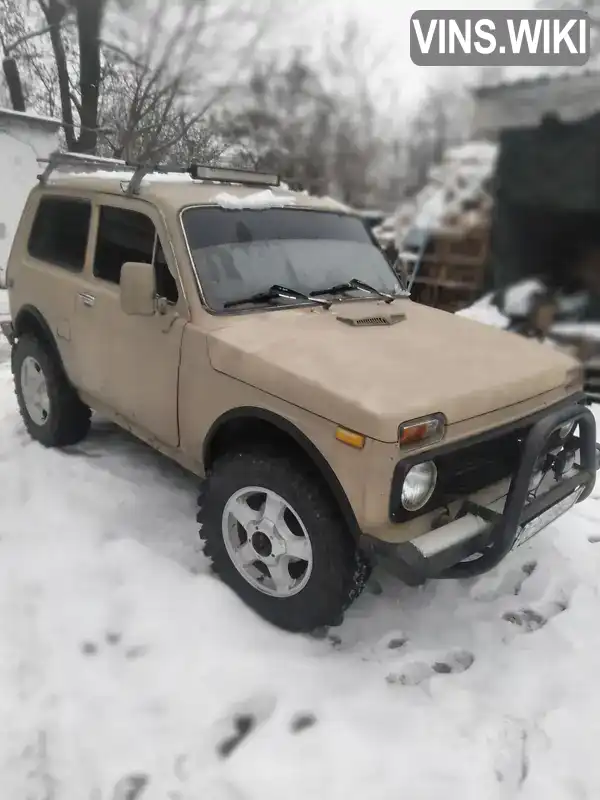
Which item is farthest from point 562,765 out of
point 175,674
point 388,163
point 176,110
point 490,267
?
point 176,110

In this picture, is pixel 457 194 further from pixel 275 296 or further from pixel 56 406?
pixel 56 406

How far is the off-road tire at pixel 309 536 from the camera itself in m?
2.39

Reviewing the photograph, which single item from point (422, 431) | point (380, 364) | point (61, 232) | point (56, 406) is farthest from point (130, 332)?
point (422, 431)

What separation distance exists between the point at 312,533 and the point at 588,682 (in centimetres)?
124

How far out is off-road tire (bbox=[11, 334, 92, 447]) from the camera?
4.05 meters

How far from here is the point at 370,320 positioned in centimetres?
295

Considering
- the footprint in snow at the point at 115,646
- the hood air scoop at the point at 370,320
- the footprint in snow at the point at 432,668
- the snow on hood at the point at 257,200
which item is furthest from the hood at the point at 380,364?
the footprint in snow at the point at 115,646

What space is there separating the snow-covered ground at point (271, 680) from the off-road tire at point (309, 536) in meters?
0.12

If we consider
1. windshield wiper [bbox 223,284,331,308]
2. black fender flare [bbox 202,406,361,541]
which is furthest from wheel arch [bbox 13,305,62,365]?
black fender flare [bbox 202,406,361,541]

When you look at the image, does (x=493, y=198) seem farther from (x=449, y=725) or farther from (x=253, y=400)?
(x=449, y=725)

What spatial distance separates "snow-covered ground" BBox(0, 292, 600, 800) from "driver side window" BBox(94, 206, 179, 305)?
133cm

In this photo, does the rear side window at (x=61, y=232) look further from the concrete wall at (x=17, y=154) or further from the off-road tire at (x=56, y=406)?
the concrete wall at (x=17, y=154)

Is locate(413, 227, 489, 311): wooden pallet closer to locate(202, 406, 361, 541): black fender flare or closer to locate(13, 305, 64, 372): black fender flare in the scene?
locate(202, 406, 361, 541): black fender flare

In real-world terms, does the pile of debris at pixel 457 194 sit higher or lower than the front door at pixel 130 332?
higher
